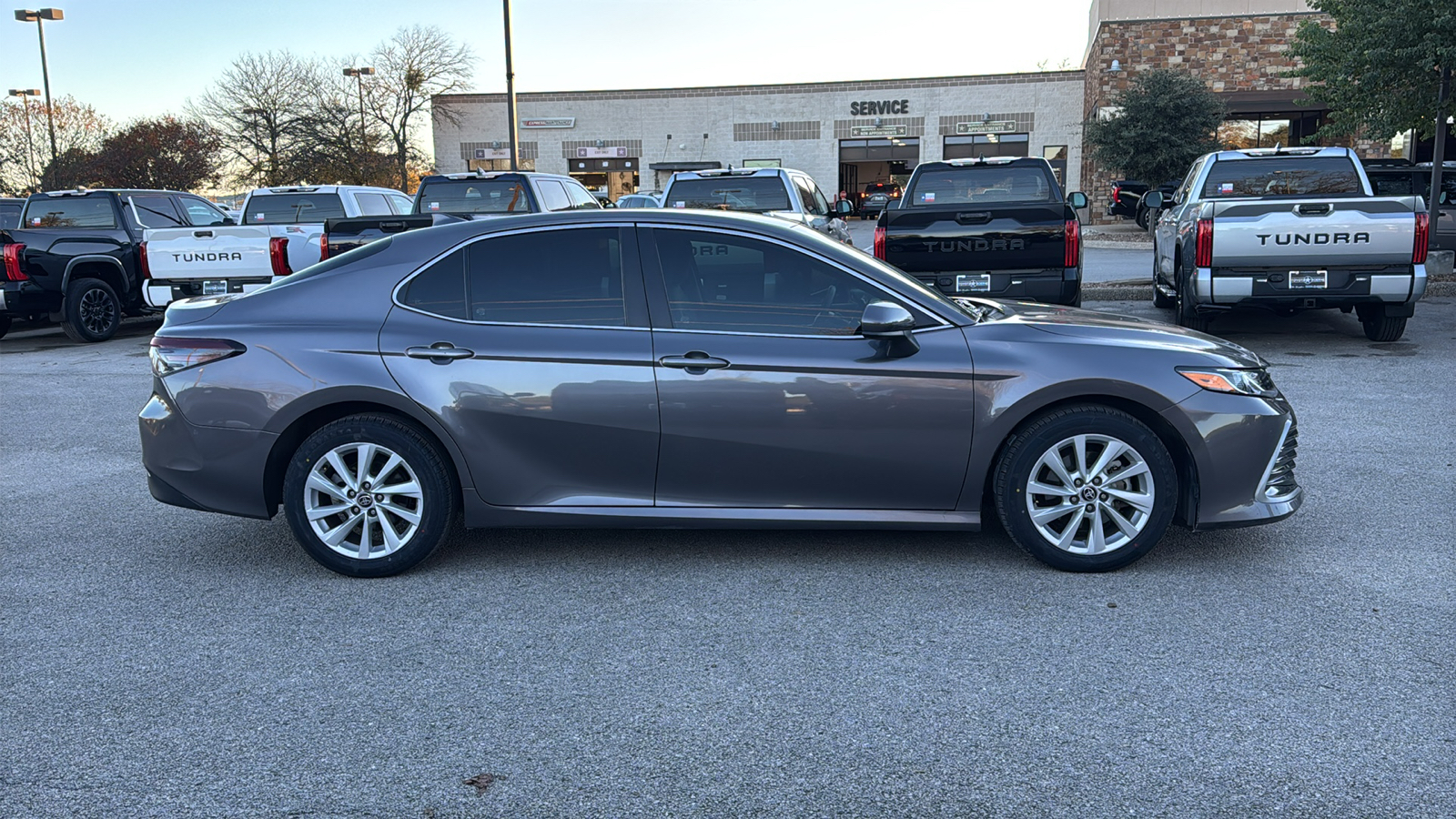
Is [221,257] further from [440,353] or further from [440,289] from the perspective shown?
[440,353]

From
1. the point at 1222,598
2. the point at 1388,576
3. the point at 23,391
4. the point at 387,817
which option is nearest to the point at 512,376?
the point at 387,817

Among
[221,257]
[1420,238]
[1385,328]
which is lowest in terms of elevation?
[1385,328]

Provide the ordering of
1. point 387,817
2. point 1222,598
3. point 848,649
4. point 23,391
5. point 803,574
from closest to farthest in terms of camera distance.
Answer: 1. point 387,817
2. point 848,649
3. point 1222,598
4. point 803,574
5. point 23,391

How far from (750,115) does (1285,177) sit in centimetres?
4607

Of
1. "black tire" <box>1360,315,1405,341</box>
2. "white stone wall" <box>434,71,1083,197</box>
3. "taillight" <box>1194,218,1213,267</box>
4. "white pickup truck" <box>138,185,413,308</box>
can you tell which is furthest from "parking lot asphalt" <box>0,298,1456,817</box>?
"white stone wall" <box>434,71,1083,197</box>

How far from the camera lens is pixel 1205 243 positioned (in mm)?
10875

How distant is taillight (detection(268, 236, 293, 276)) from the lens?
517 inches

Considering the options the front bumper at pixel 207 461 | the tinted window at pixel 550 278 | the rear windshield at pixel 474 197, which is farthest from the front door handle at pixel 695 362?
the rear windshield at pixel 474 197

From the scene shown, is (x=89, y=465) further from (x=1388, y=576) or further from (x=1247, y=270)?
(x=1247, y=270)

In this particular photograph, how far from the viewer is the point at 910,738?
3.40 m

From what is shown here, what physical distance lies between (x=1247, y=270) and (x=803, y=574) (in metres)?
7.71

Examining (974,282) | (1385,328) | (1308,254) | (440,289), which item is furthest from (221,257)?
(1385,328)

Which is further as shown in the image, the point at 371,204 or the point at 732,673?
the point at 371,204

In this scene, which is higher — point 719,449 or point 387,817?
point 719,449
